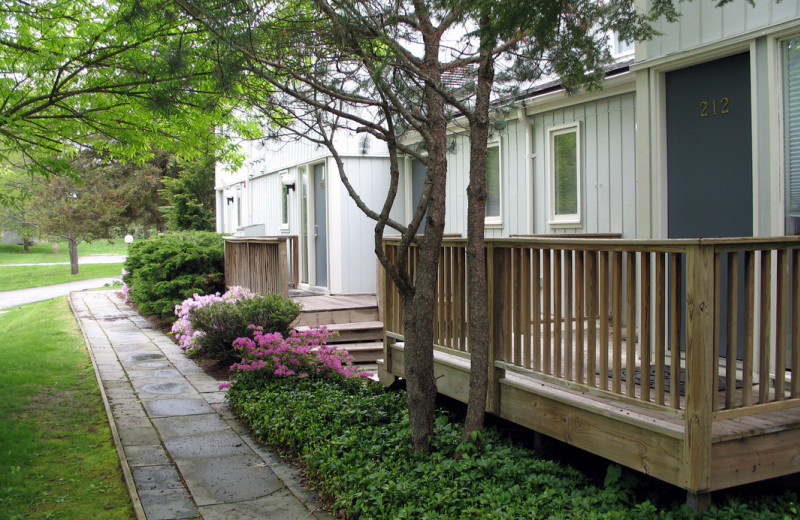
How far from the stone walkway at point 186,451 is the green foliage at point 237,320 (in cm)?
42

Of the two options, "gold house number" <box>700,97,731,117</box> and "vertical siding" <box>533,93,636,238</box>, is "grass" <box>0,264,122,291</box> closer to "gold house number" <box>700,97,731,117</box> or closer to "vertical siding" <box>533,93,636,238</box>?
"vertical siding" <box>533,93,636,238</box>

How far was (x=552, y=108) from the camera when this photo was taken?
8023 mm

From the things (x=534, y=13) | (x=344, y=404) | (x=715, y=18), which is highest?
(x=715, y=18)

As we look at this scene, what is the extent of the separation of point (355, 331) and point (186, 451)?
390cm

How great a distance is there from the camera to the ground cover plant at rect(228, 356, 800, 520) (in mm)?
3346

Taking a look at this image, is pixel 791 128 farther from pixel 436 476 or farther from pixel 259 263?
pixel 259 263

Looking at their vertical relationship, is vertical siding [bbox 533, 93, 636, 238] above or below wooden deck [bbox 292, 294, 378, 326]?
above

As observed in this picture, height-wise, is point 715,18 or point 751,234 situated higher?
point 715,18

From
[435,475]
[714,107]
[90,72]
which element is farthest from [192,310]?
[714,107]

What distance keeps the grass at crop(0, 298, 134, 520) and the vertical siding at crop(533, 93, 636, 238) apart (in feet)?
17.6

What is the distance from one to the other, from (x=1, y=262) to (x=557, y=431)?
45.7 meters

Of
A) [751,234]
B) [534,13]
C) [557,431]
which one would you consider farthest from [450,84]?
[557,431]

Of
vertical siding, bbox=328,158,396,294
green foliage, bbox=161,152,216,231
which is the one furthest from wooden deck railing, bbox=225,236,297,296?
green foliage, bbox=161,152,216,231

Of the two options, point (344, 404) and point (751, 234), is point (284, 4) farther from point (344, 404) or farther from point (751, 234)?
point (751, 234)
